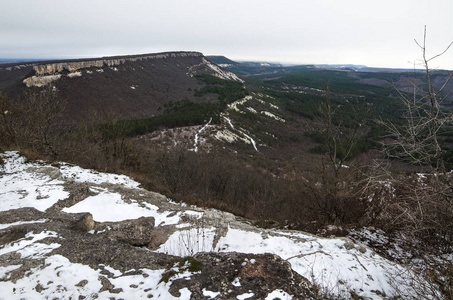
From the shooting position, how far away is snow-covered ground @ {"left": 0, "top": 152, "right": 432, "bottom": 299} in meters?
3.34

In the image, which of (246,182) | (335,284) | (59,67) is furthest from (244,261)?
(59,67)

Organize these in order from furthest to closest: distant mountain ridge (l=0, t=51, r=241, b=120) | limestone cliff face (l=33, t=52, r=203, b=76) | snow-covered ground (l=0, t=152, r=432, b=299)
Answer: limestone cliff face (l=33, t=52, r=203, b=76), distant mountain ridge (l=0, t=51, r=241, b=120), snow-covered ground (l=0, t=152, r=432, b=299)

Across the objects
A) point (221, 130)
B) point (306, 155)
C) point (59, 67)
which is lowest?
point (306, 155)

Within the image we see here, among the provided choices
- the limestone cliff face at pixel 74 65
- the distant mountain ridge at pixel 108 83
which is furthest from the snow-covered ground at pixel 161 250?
the limestone cliff face at pixel 74 65

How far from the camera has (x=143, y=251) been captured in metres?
4.60

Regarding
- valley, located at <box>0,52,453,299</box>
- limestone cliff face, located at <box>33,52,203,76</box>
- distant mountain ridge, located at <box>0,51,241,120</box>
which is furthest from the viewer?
limestone cliff face, located at <box>33,52,203,76</box>

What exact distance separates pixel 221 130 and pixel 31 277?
32.4 metres

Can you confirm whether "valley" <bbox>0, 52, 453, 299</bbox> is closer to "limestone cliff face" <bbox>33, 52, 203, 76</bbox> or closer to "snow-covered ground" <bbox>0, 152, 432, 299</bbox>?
"snow-covered ground" <bbox>0, 152, 432, 299</bbox>

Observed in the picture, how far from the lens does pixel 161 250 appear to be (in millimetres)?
5188

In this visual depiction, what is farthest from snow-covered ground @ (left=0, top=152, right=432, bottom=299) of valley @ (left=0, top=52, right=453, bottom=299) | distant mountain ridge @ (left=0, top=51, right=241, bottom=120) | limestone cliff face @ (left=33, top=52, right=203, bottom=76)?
limestone cliff face @ (left=33, top=52, right=203, bottom=76)

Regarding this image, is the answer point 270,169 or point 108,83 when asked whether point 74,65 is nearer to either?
point 108,83

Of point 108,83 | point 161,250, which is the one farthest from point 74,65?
point 161,250

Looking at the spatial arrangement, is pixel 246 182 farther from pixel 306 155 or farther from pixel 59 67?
pixel 59 67

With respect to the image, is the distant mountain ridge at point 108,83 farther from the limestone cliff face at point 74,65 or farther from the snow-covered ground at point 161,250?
the snow-covered ground at point 161,250
